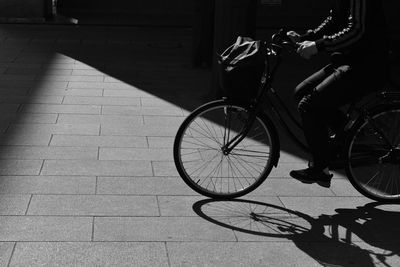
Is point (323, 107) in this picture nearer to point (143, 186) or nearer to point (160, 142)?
point (143, 186)

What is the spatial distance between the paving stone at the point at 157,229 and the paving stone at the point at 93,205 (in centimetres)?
14

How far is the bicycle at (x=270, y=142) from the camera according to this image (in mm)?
5523

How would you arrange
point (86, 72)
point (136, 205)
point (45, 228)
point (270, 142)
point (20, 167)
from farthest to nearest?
point (86, 72) < point (20, 167) < point (270, 142) < point (136, 205) < point (45, 228)

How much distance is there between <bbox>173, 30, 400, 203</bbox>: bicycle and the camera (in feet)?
18.1

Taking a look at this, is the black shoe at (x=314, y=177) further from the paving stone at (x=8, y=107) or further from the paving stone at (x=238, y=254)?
the paving stone at (x=8, y=107)

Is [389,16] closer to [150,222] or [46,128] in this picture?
[46,128]

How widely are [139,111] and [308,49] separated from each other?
368 cm

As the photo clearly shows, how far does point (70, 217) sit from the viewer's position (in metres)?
5.21

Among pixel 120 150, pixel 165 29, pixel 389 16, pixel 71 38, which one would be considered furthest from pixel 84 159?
pixel 389 16

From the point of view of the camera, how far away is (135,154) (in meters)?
6.88

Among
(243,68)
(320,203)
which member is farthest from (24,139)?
(320,203)

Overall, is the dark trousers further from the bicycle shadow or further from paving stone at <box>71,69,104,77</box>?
paving stone at <box>71,69,104,77</box>

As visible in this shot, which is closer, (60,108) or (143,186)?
(143,186)

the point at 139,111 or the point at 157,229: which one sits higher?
the point at 157,229
